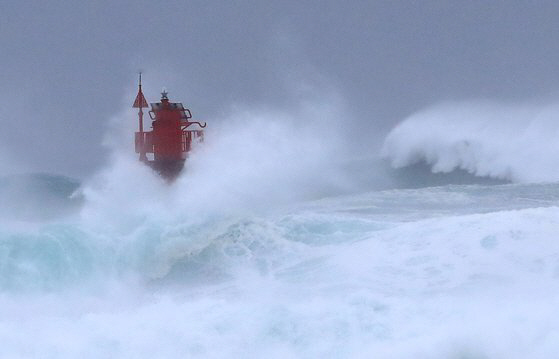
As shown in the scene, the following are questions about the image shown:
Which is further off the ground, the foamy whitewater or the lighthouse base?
the lighthouse base

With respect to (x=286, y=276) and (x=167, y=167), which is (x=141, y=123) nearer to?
(x=167, y=167)

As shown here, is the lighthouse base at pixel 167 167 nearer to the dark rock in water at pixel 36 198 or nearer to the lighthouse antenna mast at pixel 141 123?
the lighthouse antenna mast at pixel 141 123

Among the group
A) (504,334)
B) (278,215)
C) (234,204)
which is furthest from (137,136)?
(504,334)

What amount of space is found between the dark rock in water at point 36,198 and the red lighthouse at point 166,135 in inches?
85.1

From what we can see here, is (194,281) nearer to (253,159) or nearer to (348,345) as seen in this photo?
(348,345)

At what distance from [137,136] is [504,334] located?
52.5 ft

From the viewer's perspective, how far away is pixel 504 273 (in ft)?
46.5

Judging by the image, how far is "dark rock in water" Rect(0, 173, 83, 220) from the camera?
24.7 meters

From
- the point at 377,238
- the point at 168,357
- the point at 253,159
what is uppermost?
the point at 253,159

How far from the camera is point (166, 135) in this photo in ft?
86.3

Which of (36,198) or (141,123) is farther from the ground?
(141,123)

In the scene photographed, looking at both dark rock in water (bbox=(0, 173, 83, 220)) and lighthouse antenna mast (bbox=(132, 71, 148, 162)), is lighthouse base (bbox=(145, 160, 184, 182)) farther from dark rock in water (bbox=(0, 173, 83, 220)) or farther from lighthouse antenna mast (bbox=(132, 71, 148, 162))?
dark rock in water (bbox=(0, 173, 83, 220))

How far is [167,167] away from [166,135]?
0.95 meters

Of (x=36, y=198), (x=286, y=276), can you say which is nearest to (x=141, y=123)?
(x=36, y=198)
